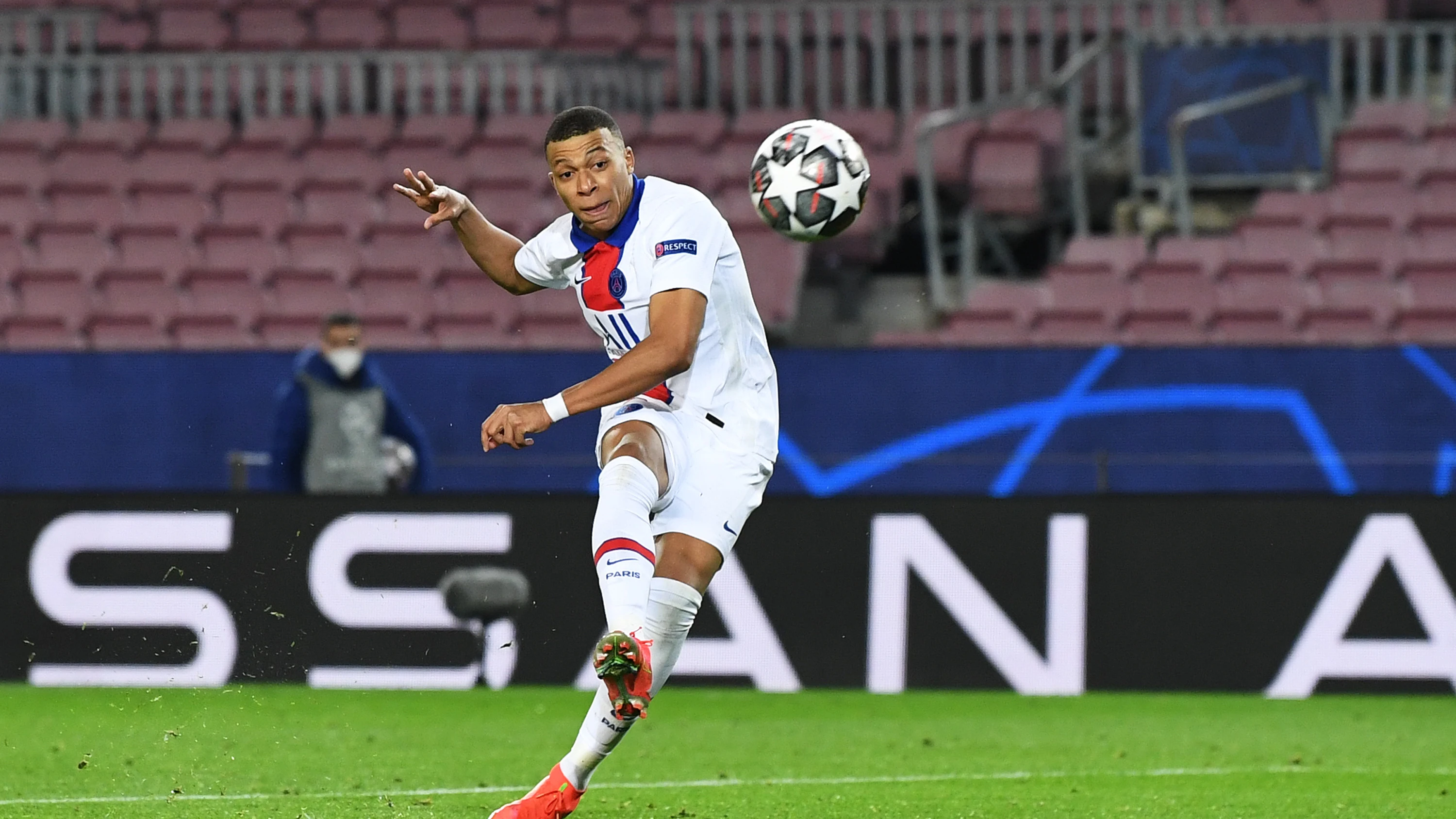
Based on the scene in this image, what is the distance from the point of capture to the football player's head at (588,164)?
545cm

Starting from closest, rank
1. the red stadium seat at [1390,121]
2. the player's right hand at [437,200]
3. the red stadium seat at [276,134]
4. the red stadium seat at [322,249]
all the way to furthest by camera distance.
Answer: the player's right hand at [437,200], the red stadium seat at [1390,121], the red stadium seat at [322,249], the red stadium seat at [276,134]

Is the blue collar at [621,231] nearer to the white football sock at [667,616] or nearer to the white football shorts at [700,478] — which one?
the white football shorts at [700,478]

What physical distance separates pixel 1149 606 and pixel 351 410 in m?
4.12

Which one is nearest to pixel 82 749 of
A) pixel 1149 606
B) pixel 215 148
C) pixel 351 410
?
pixel 351 410

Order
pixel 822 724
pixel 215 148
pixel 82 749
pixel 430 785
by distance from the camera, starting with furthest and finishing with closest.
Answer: pixel 215 148, pixel 822 724, pixel 82 749, pixel 430 785

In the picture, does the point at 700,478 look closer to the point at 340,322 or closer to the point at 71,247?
the point at 340,322

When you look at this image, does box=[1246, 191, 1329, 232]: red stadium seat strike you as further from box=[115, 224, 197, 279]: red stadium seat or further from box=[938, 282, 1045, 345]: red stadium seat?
box=[115, 224, 197, 279]: red stadium seat

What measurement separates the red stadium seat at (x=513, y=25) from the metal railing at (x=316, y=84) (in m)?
0.31

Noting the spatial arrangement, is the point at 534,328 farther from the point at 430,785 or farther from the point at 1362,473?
the point at 430,785

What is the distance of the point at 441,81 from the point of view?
51.3ft

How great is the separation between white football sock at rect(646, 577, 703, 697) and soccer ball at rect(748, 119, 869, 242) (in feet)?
4.38

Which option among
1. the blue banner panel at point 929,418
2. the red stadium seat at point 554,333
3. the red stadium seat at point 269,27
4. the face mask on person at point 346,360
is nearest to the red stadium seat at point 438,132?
the red stadium seat at point 269,27

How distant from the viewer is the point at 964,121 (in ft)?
48.9

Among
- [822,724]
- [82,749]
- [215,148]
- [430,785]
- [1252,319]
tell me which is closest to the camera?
[430,785]
